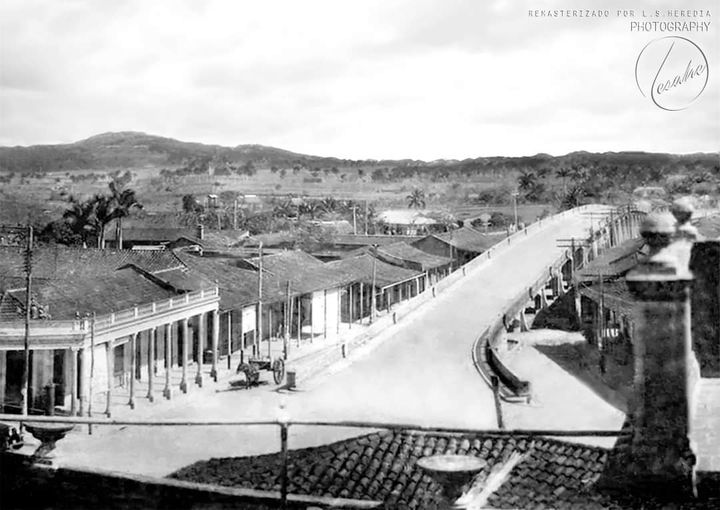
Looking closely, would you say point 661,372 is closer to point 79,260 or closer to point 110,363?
point 110,363

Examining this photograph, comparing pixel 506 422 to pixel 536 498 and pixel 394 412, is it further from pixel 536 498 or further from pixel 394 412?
pixel 536 498

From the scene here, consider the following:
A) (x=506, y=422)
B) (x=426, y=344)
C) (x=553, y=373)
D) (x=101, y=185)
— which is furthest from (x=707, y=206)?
(x=101, y=185)

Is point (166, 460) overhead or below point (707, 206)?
below

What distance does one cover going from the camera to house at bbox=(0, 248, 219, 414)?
2241 centimetres

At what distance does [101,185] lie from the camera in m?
46.6

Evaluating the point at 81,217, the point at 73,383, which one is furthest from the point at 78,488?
the point at 81,217

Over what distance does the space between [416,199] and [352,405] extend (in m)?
78.0

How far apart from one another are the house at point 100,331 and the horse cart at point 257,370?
210cm

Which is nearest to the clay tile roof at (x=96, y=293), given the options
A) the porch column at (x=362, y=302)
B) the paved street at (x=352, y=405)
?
the paved street at (x=352, y=405)

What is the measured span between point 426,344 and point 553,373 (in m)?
6.18

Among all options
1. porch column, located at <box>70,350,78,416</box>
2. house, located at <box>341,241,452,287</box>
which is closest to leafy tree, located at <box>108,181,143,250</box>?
house, located at <box>341,241,452,287</box>

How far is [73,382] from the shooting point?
72.0 feet

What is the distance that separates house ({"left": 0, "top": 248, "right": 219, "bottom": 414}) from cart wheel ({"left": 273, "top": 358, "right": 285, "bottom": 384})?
3.18 meters

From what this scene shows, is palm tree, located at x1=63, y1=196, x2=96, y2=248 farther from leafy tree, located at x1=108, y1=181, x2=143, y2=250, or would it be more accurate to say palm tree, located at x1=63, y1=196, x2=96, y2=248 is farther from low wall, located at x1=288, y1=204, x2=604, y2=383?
low wall, located at x1=288, y1=204, x2=604, y2=383
